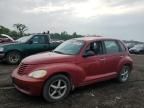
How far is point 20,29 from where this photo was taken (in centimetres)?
5684

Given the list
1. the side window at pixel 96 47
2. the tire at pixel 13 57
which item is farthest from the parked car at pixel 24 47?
the side window at pixel 96 47

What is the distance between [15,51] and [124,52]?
6179mm

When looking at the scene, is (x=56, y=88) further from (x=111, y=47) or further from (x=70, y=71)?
(x=111, y=47)

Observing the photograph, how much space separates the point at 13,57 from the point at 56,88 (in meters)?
6.85

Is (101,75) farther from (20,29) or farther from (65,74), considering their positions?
(20,29)

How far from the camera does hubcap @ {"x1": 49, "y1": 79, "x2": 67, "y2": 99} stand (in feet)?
21.6

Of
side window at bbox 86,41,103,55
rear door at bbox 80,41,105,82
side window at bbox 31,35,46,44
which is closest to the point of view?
rear door at bbox 80,41,105,82

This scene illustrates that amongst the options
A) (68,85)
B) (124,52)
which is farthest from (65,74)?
(124,52)

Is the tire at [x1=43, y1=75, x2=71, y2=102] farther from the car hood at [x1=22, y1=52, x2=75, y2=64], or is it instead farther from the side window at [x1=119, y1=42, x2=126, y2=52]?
the side window at [x1=119, y1=42, x2=126, y2=52]

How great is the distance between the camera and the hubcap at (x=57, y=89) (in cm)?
659

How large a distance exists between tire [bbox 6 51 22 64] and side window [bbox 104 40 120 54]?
6.00 meters

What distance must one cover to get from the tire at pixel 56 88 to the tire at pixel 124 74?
99.9 inches

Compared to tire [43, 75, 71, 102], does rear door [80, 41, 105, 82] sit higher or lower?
higher

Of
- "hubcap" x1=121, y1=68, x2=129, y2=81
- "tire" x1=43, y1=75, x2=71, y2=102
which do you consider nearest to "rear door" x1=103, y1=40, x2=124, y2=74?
"hubcap" x1=121, y1=68, x2=129, y2=81
